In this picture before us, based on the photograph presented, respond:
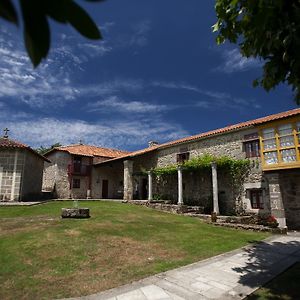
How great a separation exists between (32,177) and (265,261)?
20110 millimetres

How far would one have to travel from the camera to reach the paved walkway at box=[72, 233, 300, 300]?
4.51 meters

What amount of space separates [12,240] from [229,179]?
13.4m

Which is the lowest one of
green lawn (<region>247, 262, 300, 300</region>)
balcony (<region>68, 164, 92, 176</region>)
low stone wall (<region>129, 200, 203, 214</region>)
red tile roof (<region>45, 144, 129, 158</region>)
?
green lawn (<region>247, 262, 300, 300</region>)

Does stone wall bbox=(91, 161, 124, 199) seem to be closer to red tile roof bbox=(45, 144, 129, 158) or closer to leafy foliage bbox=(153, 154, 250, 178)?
red tile roof bbox=(45, 144, 129, 158)

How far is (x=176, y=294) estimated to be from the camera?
4.54 metres

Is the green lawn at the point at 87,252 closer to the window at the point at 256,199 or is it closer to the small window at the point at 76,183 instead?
the window at the point at 256,199

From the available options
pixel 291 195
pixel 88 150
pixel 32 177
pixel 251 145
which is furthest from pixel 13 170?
pixel 291 195

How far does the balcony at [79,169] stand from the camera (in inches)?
1021

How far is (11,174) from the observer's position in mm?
18875

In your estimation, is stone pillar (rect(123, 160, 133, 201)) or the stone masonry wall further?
stone pillar (rect(123, 160, 133, 201))

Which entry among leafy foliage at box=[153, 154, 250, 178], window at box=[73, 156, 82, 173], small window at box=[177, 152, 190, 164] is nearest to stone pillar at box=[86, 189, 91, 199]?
window at box=[73, 156, 82, 173]

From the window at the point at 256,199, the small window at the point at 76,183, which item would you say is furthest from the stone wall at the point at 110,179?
the window at the point at 256,199

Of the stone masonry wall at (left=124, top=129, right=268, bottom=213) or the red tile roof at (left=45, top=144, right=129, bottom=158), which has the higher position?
the red tile roof at (left=45, top=144, right=129, bottom=158)

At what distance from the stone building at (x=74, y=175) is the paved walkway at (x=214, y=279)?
21.3m
